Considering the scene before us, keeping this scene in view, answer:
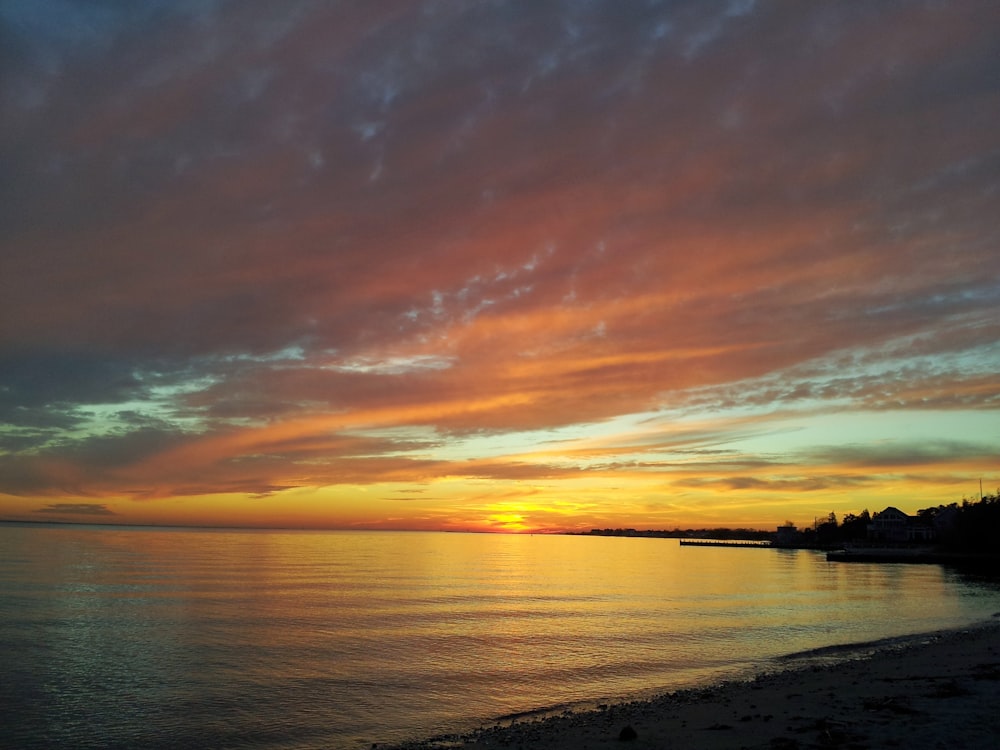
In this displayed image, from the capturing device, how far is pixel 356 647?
39.5 m

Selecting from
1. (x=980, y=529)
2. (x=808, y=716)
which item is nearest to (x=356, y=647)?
(x=808, y=716)

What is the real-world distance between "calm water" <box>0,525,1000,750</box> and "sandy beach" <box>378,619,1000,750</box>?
386 cm

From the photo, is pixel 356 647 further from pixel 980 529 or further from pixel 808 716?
pixel 980 529

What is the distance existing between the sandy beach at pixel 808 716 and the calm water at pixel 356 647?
12.7 feet

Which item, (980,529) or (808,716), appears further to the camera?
(980,529)

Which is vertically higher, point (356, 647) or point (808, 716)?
point (808, 716)

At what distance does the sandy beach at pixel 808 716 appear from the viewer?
661 inches

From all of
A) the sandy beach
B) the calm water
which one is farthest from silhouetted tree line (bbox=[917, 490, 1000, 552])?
the sandy beach

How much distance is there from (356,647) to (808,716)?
27571mm

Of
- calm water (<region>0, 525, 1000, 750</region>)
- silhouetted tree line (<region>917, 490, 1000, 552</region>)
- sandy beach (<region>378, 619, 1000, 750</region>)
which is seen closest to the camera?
sandy beach (<region>378, 619, 1000, 750</region>)

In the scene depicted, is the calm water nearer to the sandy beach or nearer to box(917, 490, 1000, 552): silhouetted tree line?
the sandy beach

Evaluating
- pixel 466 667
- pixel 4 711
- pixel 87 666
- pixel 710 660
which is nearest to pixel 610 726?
pixel 466 667

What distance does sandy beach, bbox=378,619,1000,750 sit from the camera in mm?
16781

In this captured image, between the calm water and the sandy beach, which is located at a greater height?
the sandy beach
